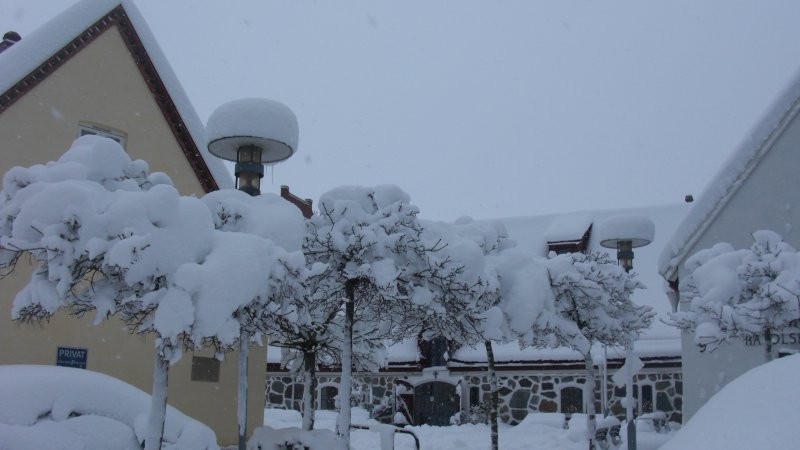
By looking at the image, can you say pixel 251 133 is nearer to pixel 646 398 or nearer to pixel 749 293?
pixel 749 293

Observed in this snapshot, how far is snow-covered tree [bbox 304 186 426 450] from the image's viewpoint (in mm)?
9289

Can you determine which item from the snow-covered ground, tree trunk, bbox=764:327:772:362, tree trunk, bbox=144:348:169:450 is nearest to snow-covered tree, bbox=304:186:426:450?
tree trunk, bbox=144:348:169:450

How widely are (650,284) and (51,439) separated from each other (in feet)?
68.8

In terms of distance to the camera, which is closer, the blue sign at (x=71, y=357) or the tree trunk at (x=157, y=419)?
the tree trunk at (x=157, y=419)

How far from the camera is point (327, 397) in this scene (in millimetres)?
25656

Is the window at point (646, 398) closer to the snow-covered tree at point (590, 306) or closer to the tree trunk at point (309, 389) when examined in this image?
the snow-covered tree at point (590, 306)

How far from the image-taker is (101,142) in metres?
6.88

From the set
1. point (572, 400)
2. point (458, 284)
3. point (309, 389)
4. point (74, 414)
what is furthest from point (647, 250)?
point (74, 414)

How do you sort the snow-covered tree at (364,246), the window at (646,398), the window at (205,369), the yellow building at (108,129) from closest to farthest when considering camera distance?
the snow-covered tree at (364,246)
the yellow building at (108,129)
the window at (205,369)
the window at (646,398)

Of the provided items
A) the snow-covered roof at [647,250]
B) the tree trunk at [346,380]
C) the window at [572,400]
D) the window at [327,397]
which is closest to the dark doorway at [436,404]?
the snow-covered roof at [647,250]

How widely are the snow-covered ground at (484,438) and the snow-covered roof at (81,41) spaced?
24.3ft

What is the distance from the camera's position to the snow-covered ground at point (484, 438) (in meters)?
15.9

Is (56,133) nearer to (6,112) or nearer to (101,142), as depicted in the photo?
(6,112)

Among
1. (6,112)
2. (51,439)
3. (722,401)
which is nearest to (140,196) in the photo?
(51,439)
